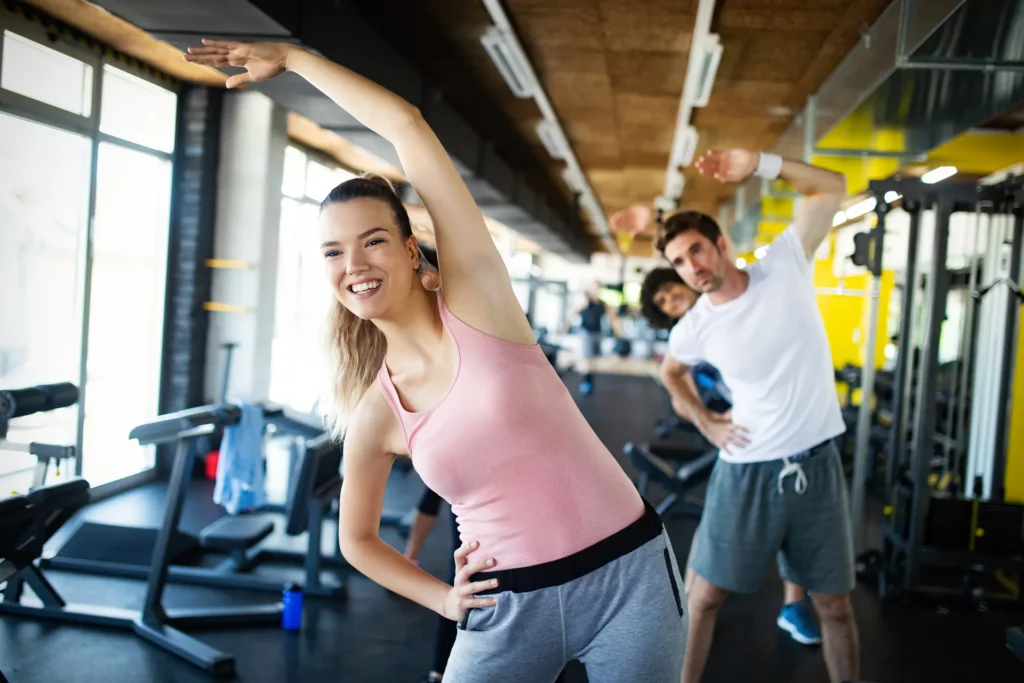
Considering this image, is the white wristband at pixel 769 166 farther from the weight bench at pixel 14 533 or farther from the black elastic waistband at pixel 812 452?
the weight bench at pixel 14 533

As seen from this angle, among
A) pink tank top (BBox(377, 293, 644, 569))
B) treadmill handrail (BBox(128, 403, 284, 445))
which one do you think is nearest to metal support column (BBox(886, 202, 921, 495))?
treadmill handrail (BBox(128, 403, 284, 445))

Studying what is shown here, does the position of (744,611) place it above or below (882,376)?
below

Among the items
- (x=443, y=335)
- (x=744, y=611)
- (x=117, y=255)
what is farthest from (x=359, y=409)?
(x=117, y=255)

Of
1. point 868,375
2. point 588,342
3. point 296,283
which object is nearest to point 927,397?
point 868,375

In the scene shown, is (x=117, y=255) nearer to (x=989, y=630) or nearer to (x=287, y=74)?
(x=287, y=74)

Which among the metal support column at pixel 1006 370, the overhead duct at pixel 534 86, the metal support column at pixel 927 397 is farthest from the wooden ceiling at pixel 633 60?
the metal support column at pixel 1006 370

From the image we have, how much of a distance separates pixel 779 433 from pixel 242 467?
8.30 ft

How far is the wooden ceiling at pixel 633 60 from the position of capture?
12.1 ft

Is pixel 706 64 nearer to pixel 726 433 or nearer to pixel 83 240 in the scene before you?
pixel 726 433

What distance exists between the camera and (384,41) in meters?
3.99

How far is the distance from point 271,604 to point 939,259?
Result: 330 centimetres

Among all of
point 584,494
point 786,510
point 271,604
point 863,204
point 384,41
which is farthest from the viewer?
point 863,204

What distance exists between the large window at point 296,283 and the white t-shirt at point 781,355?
5.32 metres

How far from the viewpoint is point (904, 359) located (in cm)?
389
